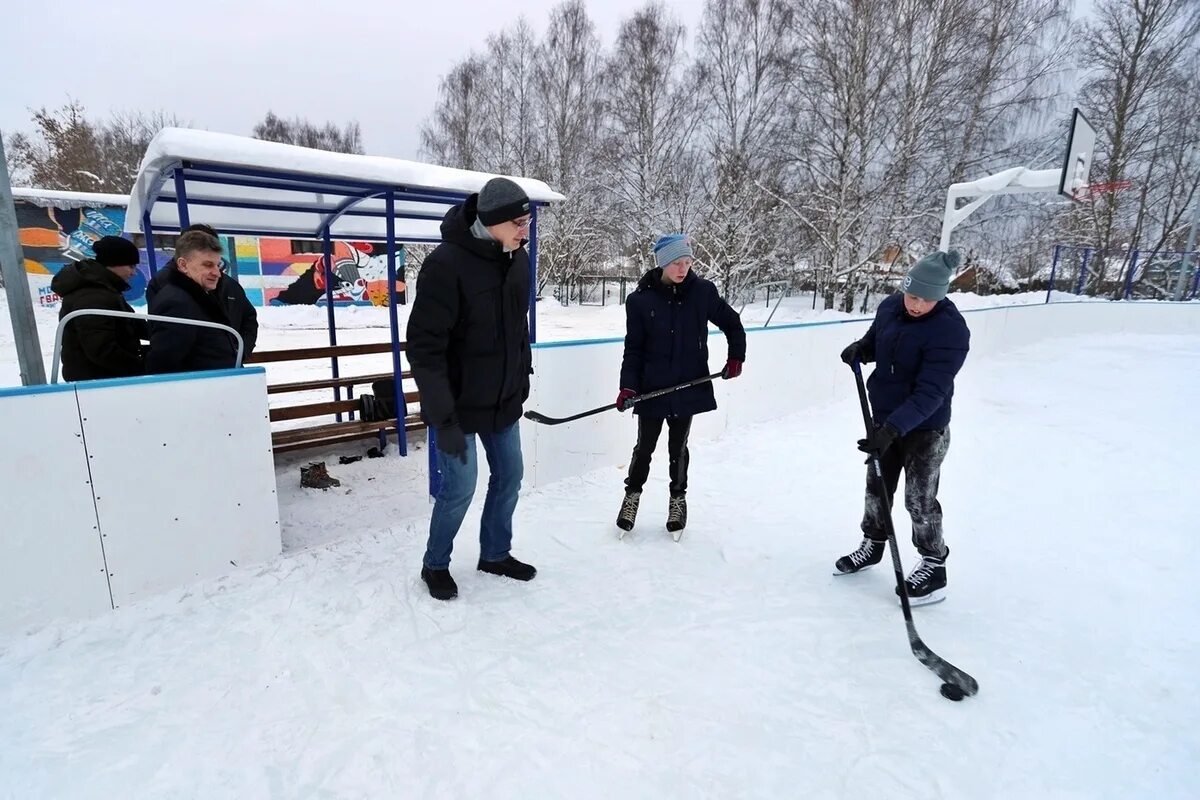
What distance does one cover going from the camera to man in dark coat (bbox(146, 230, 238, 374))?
2.46 m

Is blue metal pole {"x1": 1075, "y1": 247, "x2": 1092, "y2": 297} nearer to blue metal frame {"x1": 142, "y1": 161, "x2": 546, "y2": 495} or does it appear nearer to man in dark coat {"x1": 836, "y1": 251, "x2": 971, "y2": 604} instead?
man in dark coat {"x1": 836, "y1": 251, "x2": 971, "y2": 604}

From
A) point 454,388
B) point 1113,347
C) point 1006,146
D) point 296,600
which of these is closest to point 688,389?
point 454,388

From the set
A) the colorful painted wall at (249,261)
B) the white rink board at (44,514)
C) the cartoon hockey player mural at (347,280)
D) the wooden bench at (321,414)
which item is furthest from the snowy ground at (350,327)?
the white rink board at (44,514)

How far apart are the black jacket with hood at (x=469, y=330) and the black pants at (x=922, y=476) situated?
1716 mm

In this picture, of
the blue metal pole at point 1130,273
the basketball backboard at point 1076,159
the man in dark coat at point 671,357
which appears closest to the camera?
the man in dark coat at point 671,357

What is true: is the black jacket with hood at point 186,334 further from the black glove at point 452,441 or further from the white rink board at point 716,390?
the white rink board at point 716,390

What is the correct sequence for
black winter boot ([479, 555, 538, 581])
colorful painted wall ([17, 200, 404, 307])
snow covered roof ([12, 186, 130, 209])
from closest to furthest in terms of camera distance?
1. black winter boot ([479, 555, 538, 581])
2. snow covered roof ([12, 186, 130, 209])
3. colorful painted wall ([17, 200, 404, 307])

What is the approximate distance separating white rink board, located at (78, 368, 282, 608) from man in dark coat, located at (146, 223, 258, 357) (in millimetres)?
455

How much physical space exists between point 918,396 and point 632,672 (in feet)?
5.12

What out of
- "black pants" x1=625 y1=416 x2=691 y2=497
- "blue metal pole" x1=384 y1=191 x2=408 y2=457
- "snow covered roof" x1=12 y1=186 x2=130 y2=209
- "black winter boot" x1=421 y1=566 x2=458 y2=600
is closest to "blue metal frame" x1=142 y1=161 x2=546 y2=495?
"blue metal pole" x1=384 y1=191 x2=408 y2=457

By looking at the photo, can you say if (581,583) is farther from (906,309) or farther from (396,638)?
(906,309)

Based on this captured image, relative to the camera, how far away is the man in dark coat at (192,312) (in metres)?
2.46

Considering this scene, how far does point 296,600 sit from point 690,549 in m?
1.87

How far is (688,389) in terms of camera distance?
3.07 meters
